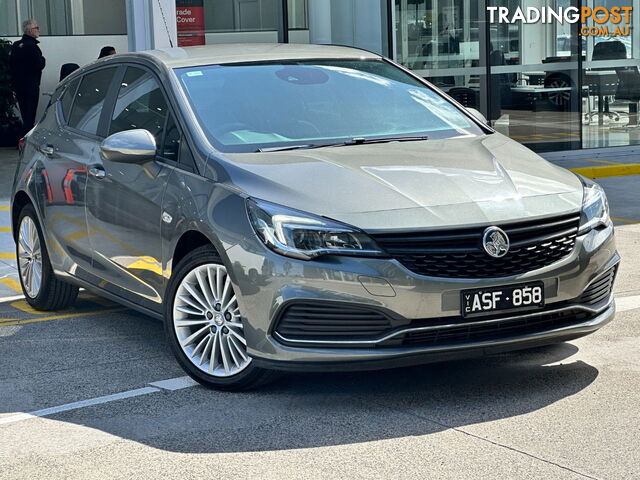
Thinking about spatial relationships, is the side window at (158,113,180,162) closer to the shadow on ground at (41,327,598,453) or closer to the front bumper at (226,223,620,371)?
the front bumper at (226,223,620,371)

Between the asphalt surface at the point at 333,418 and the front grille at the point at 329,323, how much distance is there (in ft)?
1.13

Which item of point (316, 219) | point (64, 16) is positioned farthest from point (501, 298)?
point (64, 16)

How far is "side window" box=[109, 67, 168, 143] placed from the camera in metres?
6.12

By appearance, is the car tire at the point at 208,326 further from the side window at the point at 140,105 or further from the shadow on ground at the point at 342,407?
the side window at the point at 140,105

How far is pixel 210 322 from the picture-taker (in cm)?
544

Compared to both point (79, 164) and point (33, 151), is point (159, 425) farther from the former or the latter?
point (33, 151)

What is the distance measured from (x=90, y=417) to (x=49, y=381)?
760 mm

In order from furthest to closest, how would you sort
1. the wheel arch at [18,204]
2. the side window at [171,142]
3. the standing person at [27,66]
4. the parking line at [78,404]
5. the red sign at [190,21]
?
the standing person at [27,66]
the red sign at [190,21]
the wheel arch at [18,204]
the side window at [171,142]
the parking line at [78,404]

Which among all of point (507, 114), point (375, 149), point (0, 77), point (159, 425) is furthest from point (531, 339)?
point (0, 77)

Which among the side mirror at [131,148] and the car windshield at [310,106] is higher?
the car windshield at [310,106]

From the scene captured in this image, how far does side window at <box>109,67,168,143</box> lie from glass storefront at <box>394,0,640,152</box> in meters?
9.23

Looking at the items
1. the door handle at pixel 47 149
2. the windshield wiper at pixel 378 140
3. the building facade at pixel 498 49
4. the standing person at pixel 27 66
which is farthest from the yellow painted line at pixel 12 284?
the standing person at pixel 27 66

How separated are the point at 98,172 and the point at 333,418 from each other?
2255 millimetres

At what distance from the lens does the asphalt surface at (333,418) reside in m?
4.33
